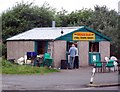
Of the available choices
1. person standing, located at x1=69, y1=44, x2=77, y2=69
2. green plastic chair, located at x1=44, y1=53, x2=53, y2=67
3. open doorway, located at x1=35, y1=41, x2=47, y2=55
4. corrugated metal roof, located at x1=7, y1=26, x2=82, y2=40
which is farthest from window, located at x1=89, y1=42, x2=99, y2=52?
green plastic chair, located at x1=44, y1=53, x2=53, y2=67

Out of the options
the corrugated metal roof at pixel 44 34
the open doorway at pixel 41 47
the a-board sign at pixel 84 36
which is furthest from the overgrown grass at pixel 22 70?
the a-board sign at pixel 84 36

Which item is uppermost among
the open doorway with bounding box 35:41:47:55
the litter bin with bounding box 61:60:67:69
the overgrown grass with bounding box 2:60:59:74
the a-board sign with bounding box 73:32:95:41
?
the a-board sign with bounding box 73:32:95:41

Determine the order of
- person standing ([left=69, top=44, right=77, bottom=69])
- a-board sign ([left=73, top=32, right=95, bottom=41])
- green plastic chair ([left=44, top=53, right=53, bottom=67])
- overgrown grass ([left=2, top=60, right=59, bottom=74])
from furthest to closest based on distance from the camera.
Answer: a-board sign ([left=73, top=32, right=95, bottom=41])
green plastic chair ([left=44, top=53, right=53, bottom=67])
person standing ([left=69, top=44, right=77, bottom=69])
overgrown grass ([left=2, top=60, right=59, bottom=74])

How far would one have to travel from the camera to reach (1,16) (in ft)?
157

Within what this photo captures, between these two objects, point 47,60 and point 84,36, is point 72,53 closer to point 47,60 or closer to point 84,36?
point 47,60

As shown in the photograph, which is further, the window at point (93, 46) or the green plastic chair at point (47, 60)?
the window at point (93, 46)

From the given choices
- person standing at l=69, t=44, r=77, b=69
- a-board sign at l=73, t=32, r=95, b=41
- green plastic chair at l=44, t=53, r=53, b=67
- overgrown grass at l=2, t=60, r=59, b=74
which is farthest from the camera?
a-board sign at l=73, t=32, r=95, b=41

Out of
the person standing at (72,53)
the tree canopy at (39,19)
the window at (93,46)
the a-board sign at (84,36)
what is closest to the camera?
the person standing at (72,53)

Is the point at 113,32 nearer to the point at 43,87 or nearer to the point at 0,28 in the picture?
the point at 0,28

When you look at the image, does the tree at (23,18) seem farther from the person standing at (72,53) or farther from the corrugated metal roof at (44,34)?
the person standing at (72,53)

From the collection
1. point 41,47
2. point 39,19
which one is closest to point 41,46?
point 41,47

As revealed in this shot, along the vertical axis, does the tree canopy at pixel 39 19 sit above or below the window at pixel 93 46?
above

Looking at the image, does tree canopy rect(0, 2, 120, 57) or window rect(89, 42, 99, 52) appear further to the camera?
tree canopy rect(0, 2, 120, 57)

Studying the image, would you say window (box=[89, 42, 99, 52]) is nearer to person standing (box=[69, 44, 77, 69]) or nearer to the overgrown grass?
person standing (box=[69, 44, 77, 69])
